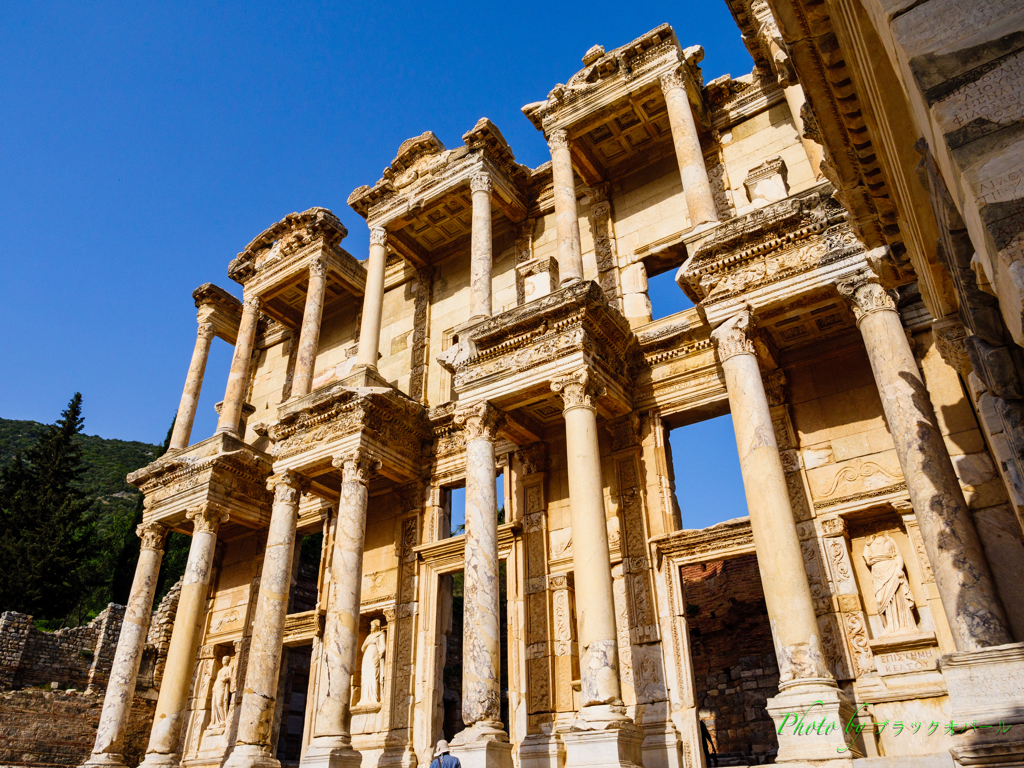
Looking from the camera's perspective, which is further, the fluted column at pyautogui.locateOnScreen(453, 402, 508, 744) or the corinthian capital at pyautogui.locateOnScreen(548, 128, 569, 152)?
the corinthian capital at pyautogui.locateOnScreen(548, 128, 569, 152)

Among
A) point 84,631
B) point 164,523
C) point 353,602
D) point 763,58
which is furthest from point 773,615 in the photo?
point 84,631

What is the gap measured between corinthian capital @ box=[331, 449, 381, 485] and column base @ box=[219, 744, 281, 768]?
499cm

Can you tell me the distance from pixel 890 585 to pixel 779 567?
2.25 meters

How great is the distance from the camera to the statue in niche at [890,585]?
34.2 feet

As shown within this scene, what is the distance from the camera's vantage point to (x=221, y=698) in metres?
17.5

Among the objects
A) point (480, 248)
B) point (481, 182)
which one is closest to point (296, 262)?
point (481, 182)

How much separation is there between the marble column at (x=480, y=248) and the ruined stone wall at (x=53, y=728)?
538 inches

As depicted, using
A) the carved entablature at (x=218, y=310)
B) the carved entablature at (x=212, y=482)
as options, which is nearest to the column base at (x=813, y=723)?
the carved entablature at (x=212, y=482)

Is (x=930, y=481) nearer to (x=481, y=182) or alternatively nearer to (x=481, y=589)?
(x=481, y=589)

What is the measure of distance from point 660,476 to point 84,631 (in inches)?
788

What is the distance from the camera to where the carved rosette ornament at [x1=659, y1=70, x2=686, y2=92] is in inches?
587

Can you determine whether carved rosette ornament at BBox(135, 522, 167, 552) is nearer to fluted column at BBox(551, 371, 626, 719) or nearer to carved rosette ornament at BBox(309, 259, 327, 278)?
carved rosette ornament at BBox(309, 259, 327, 278)

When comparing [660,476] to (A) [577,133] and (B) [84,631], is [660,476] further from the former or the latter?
(B) [84,631]

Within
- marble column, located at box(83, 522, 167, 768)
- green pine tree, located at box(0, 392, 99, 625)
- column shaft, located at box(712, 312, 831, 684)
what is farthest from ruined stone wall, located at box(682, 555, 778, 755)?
green pine tree, located at box(0, 392, 99, 625)
